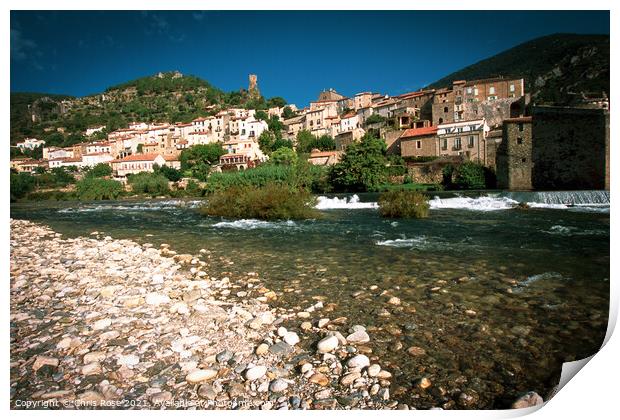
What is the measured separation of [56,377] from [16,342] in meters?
0.43

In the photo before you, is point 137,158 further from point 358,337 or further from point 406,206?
point 358,337

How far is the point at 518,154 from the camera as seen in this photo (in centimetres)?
1341

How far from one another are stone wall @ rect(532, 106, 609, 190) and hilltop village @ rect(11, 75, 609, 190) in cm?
3

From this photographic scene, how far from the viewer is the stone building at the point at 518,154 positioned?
12.7 metres

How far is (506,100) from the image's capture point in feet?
91.5

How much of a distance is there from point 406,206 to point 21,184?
6906 millimetres

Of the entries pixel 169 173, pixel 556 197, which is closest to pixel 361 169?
pixel 556 197

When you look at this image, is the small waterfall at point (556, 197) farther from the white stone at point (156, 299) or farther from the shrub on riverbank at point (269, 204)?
the white stone at point (156, 299)

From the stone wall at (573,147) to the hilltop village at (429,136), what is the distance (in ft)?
0.09

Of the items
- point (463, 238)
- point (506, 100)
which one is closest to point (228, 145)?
point (506, 100)

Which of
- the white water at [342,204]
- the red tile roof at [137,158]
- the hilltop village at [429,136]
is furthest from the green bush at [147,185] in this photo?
the white water at [342,204]

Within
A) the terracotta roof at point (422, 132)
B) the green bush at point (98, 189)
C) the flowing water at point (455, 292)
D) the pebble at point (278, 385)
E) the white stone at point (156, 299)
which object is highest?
the terracotta roof at point (422, 132)
